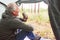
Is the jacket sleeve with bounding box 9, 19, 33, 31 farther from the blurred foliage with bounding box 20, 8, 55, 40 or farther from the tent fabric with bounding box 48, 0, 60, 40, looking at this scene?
the tent fabric with bounding box 48, 0, 60, 40

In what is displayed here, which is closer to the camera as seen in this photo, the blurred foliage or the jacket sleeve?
the jacket sleeve

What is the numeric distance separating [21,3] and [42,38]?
0.47 metres

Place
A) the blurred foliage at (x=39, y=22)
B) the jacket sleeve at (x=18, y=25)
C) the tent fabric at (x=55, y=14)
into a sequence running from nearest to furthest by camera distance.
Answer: the tent fabric at (x=55, y=14), the jacket sleeve at (x=18, y=25), the blurred foliage at (x=39, y=22)

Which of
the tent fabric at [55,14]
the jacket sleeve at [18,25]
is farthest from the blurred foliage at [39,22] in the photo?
the tent fabric at [55,14]

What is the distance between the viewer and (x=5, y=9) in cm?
188

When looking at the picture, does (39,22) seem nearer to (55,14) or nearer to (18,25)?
(18,25)

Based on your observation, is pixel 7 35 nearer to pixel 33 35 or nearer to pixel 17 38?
pixel 17 38

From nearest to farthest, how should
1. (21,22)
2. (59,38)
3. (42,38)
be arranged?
1. (59,38)
2. (21,22)
3. (42,38)

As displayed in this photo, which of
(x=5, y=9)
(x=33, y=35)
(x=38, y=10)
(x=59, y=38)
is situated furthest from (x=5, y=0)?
(x=59, y=38)

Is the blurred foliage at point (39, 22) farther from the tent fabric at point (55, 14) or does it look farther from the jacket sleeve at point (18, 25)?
the tent fabric at point (55, 14)

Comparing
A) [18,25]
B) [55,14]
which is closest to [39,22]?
[18,25]

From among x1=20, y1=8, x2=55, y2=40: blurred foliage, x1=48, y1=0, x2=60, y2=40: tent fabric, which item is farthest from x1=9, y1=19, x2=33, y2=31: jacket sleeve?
x1=48, y1=0, x2=60, y2=40: tent fabric

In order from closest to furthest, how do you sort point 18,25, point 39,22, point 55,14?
point 55,14 → point 18,25 → point 39,22

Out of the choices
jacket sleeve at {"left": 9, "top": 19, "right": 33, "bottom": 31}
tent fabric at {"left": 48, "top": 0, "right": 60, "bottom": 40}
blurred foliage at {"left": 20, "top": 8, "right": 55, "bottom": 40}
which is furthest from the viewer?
blurred foliage at {"left": 20, "top": 8, "right": 55, "bottom": 40}
